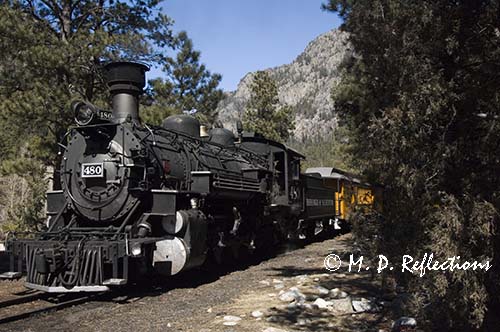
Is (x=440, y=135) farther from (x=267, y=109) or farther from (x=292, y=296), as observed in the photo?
(x=267, y=109)

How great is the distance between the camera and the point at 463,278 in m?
4.99

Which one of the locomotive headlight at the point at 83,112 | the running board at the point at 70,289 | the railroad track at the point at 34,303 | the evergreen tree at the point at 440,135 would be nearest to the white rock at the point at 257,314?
the evergreen tree at the point at 440,135

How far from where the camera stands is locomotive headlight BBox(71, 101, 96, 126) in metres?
9.07

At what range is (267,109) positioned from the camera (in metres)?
44.5

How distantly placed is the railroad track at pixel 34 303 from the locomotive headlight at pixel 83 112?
3.10 metres

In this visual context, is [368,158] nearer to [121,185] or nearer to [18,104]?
[121,185]

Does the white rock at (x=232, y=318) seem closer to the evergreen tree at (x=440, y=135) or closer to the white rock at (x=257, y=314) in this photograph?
the white rock at (x=257, y=314)

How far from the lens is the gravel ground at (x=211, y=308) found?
6383mm

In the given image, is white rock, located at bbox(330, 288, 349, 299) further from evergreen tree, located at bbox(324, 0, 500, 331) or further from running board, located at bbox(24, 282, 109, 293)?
running board, located at bbox(24, 282, 109, 293)

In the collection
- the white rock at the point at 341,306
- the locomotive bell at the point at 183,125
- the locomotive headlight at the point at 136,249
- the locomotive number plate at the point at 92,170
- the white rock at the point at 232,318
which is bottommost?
the white rock at the point at 232,318

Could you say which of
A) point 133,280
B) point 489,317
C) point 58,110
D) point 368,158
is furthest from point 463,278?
point 58,110

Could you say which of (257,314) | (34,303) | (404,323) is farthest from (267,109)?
(404,323)

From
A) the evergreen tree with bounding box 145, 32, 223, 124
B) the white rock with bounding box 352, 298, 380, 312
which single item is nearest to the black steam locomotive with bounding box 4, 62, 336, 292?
the white rock with bounding box 352, 298, 380, 312

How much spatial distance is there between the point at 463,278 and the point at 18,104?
11992 mm
